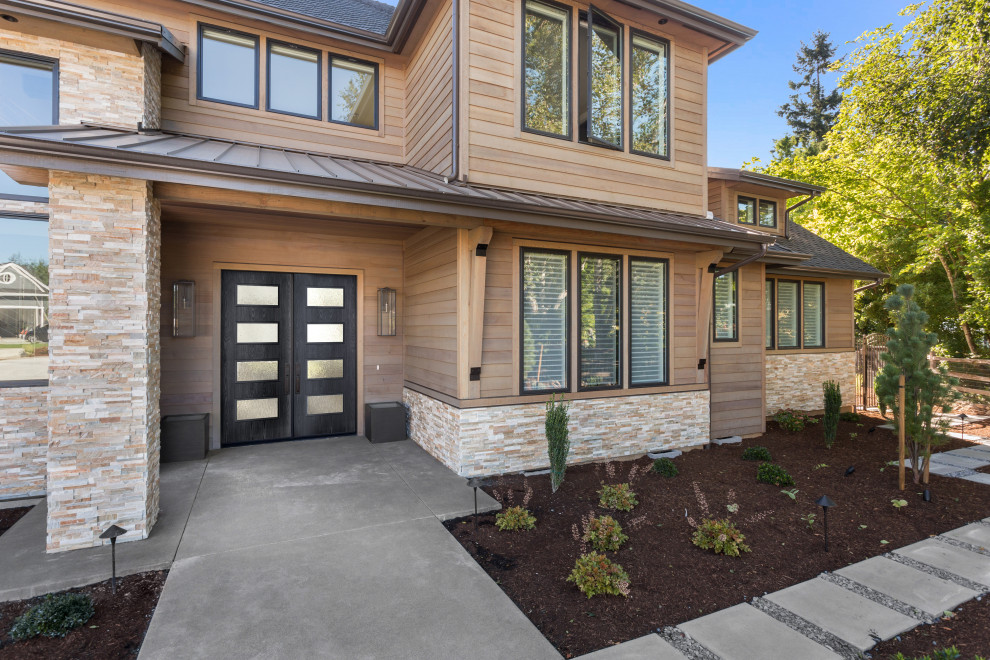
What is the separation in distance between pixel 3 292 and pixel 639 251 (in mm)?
7472

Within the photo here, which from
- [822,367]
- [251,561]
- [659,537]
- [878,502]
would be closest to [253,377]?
[251,561]

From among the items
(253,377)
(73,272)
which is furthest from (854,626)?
(253,377)

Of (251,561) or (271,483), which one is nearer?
(251,561)

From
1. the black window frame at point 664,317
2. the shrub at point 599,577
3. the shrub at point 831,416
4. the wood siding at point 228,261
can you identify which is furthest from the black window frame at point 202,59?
the shrub at point 831,416

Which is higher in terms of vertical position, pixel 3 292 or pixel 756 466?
pixel 3 292

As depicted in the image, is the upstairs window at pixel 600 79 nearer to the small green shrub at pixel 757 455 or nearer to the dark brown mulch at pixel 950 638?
the small green shrub at pixel 757 455

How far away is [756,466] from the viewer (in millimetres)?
6254

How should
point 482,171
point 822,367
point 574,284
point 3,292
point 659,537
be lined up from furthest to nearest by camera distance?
point 822,367
point 574,284
point 482,171
point 3,292
point 659,537

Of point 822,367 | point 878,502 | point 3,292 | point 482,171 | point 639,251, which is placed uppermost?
point 482,171

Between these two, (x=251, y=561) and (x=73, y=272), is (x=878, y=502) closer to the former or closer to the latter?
(x=251, y=561)

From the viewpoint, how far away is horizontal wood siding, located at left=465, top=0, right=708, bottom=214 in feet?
18.4

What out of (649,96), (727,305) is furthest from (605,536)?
(649,96)

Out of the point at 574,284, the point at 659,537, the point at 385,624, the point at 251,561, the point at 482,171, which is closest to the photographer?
the point at 385,624

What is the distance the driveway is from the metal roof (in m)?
3.05
